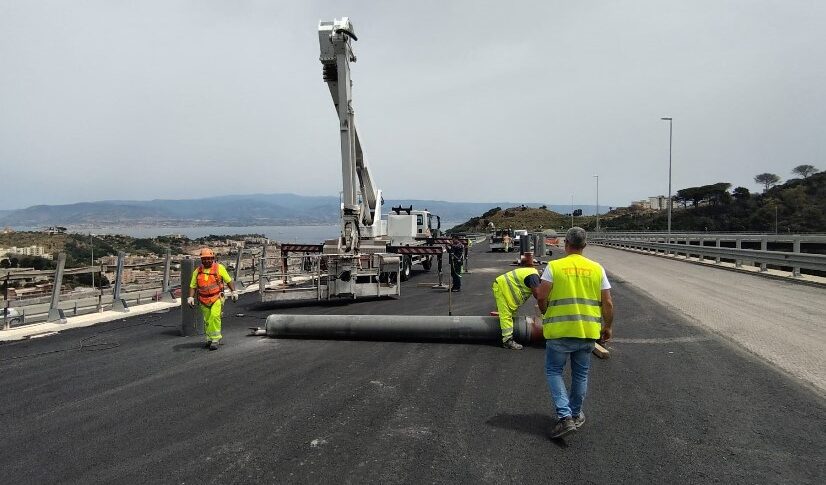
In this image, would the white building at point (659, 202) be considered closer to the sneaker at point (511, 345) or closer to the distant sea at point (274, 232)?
the distant sea at point (274, 232)

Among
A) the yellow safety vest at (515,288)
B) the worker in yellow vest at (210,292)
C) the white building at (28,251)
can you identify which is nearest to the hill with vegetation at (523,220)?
the white building at (28,251)

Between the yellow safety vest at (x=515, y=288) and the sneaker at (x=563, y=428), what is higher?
the yellow safety vest at (x=515, y=288)

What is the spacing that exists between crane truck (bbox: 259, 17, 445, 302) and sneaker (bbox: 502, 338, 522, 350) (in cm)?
587

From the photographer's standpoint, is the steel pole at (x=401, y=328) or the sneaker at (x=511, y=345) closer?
the sneaker at (x=511, y=345)

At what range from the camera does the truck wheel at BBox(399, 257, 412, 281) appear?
18906 millimetres

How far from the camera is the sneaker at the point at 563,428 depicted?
420 cm

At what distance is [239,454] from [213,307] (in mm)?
4184

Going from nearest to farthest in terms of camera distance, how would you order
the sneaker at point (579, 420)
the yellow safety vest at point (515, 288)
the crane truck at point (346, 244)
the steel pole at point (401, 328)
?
the sneaker at point (579, 420), the yellow safety vest at point (515, 288), the steel pole at point (401, 328), the crane truck at point (346, 244)

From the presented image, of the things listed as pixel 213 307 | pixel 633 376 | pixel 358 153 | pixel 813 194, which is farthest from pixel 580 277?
pixel 813 194

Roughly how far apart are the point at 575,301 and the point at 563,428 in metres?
1.06

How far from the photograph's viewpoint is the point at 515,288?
727 centimetres

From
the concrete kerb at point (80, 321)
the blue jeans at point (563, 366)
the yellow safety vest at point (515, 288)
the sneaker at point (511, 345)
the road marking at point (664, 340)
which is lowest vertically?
the concrete kerb at point (80, 321)

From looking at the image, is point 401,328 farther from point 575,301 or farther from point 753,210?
point 753,210

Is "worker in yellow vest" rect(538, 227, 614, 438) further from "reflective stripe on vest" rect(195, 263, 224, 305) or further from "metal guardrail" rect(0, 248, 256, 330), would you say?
"metal guardrail" rect(0, 248, 256, 330)
